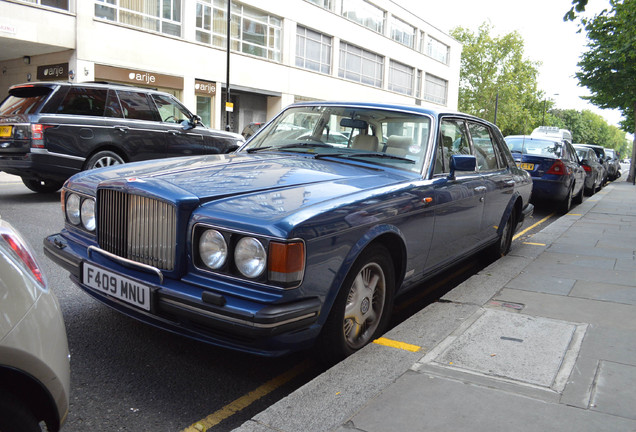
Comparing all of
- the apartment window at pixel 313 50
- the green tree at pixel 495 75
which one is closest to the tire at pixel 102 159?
the apartment window at pixel 313 50

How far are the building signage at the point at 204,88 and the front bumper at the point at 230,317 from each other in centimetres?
2434

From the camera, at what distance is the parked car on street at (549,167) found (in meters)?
10.9

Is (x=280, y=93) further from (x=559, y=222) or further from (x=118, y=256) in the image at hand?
(x=118, y=256)

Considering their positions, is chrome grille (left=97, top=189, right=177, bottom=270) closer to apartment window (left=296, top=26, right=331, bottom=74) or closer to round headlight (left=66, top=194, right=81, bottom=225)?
round headlight (left=66, top=194, right=81, bottom=225)

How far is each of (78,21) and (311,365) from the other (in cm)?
2105

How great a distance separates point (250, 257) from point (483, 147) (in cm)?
362

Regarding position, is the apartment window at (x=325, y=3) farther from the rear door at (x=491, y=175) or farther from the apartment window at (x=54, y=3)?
the rear door at (x=491, y=175)

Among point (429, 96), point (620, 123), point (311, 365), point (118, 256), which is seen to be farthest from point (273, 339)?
point (429, 96)

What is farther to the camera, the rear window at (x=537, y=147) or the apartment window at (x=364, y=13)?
the apartment window at (x=364, y=13)

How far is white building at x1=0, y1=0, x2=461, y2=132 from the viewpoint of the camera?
2069 centimetres

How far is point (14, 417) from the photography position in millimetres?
1583

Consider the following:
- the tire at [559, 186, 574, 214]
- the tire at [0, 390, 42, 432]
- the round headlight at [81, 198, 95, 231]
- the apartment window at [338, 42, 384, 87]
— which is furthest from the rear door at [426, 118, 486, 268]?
the apartment window at [338, 42, 384, 87]

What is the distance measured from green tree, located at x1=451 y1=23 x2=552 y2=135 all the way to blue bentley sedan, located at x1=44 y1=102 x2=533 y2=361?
63.4 meters

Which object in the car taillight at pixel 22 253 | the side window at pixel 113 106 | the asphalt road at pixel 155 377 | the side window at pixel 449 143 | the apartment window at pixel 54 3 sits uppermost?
the apartment window at pixel 54 3
